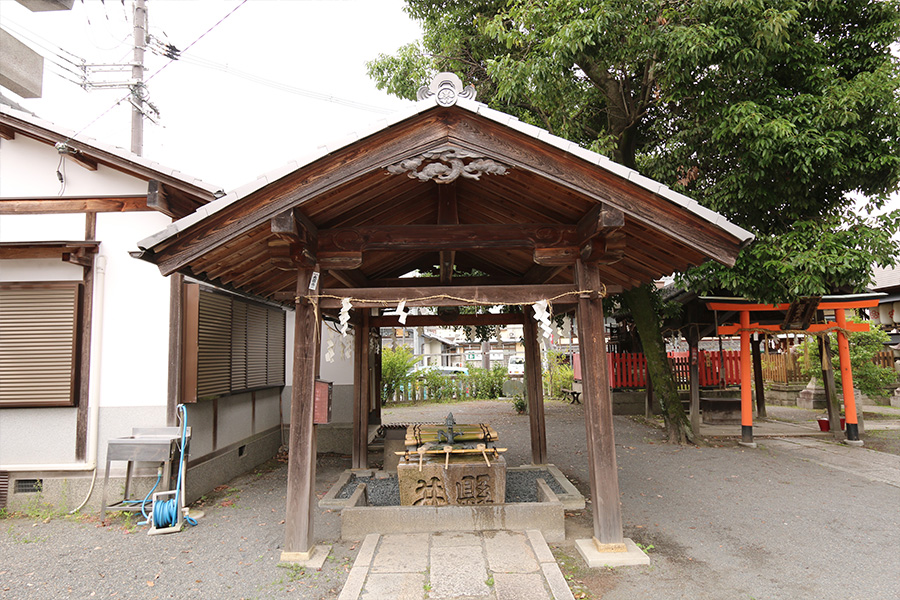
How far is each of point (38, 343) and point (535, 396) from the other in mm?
7509

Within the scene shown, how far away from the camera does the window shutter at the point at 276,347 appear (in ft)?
33.8

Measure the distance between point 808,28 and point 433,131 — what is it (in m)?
8.32

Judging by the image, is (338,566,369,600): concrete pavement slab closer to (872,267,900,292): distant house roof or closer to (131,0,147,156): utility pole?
(131,0,147,156): utility pole

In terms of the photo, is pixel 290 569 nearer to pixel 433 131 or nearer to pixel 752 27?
pixel 433 131

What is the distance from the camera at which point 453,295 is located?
542 centimetres

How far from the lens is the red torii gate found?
1098cm

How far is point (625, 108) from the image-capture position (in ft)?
34.3

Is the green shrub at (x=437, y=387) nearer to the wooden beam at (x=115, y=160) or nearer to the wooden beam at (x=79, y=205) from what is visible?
the wooden beam at (x=79, y=205)

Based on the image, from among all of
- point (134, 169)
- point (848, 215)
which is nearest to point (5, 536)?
point (134, 169)

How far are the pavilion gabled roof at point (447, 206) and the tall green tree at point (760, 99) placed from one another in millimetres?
4086

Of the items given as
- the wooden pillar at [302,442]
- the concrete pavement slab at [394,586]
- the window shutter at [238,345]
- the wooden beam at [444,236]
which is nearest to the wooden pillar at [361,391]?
the window shutter at [238,345]

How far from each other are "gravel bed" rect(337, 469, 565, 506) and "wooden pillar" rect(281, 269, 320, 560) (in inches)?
84.1

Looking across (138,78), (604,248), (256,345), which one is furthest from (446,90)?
(138,78)

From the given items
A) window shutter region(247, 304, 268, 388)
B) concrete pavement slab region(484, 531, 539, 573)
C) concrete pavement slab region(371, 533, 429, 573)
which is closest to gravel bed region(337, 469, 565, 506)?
concrete pavement slab region(484, 531, 539, 573)
